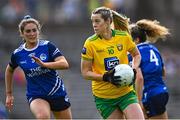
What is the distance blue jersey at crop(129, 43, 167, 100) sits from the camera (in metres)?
13.3

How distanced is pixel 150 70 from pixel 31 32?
213 cm

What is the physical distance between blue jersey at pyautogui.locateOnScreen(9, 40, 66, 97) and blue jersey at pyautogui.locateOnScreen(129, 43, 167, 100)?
160cm

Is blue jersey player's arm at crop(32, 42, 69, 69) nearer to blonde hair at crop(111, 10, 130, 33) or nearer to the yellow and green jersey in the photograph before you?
the yellow and green jersey

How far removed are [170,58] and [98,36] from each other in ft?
39.6

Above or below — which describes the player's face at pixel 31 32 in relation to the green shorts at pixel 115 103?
above

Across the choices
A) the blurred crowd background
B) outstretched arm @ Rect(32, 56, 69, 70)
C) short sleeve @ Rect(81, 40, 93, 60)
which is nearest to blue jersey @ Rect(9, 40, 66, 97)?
outstretched arm @ Rect(32, 56, 69, 70)

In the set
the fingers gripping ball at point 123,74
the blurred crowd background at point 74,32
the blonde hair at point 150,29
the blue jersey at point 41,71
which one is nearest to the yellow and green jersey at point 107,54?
the fingers gripping ball at point 123,74

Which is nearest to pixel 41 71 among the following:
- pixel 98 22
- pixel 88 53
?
pixel 88 53

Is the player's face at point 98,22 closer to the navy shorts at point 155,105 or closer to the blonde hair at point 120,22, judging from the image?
the blonde hair at point 120,22

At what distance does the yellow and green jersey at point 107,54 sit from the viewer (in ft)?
38.7

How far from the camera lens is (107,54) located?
464 inches

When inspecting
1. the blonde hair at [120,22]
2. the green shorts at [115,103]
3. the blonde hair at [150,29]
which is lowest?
the green shorts at [115,103]

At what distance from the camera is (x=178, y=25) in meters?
29.3

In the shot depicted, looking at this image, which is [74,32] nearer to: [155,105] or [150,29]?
[150,29]
